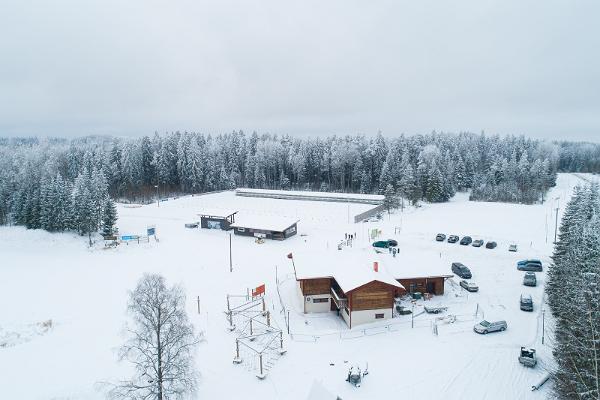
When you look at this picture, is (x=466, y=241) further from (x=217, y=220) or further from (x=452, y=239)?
(x=217, y=220)

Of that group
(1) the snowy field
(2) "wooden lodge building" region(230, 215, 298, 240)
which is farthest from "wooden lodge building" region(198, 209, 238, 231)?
(2) "wooden lodge building" region(230, 215, 298, 240)

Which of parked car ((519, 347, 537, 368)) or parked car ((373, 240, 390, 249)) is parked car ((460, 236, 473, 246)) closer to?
parked car ((373, 240, 390, 249))

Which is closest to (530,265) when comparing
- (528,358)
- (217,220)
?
(528,358)

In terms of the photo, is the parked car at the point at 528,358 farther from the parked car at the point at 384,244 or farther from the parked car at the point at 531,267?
the parked car at the point at 384,244

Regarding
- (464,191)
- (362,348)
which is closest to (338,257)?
(362,348)

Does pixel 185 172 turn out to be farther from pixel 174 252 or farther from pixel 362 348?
pixel 362 348

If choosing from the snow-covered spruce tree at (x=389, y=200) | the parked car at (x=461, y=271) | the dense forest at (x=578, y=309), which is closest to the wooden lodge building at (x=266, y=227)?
the parked car at (x=461, y=271)

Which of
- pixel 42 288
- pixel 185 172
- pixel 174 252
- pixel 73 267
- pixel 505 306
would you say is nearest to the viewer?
pixel 505 306
